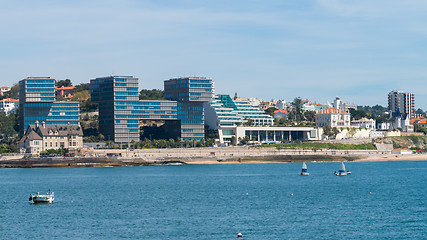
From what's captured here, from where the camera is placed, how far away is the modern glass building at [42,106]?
560 ft

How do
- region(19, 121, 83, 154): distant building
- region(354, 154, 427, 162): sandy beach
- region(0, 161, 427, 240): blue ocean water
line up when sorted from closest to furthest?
1. region(0, 161, 427, 240): blue ocean water
2. region(19, 121, 83, 154): distant building
3. region(354, 154, 427, 162): sandy beach

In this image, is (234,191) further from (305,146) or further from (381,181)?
(305,146)

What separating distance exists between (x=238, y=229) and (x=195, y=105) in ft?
441

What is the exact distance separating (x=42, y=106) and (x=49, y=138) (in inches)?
499

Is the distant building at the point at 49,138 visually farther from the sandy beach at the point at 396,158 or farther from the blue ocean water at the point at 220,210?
the sandy beach at the point at 396,158

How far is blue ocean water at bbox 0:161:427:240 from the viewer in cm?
5131

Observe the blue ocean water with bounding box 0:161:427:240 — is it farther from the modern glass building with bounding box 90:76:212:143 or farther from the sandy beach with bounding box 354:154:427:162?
the sandy beach with bounding box 354:154:427:162

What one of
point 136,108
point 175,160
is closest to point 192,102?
point 136,108

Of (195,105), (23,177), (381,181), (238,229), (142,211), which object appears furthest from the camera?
(195,105)

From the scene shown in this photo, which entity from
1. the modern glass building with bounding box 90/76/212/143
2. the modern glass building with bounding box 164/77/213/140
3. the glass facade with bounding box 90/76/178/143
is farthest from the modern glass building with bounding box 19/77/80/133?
the modern glass building with bounding box 164/77/213/140

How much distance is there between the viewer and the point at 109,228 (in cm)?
5369

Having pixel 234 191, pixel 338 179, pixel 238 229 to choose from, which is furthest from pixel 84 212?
pixel 338 179

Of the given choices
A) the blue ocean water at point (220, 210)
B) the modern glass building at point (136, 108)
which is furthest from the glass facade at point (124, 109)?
the blue ocean water at point (220, 210)

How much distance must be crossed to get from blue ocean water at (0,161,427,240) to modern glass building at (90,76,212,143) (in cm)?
7851
